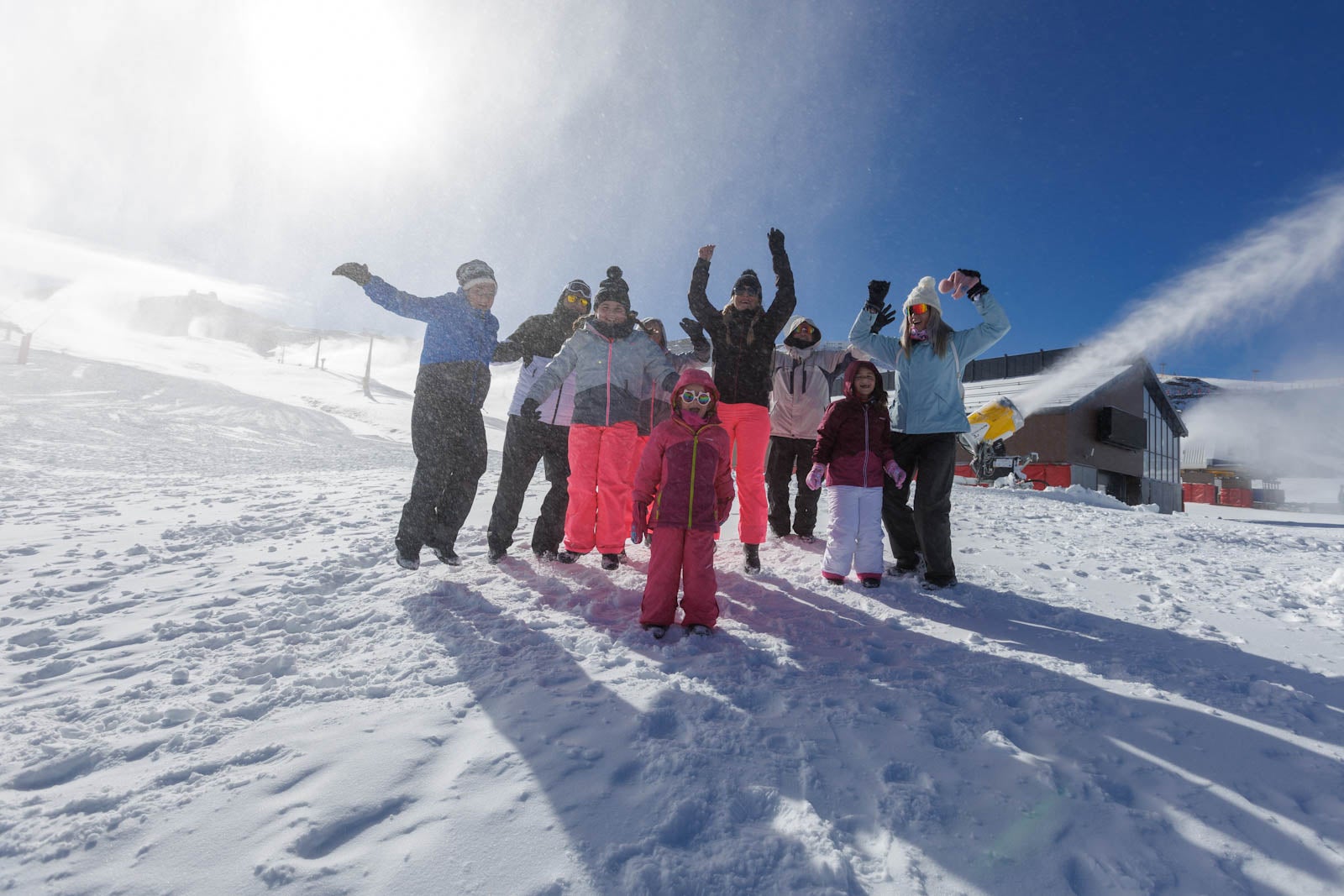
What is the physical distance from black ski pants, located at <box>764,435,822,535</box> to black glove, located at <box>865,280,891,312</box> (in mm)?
1300

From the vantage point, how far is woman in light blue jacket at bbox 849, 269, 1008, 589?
3.87 meters

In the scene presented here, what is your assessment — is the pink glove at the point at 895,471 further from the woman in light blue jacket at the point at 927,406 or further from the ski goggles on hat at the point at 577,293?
the ski goggles on hat at the point at 577,293

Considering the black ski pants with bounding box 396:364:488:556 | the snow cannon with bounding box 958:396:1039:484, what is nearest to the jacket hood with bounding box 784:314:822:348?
the black ski pants with bounding box 396:364:488:556

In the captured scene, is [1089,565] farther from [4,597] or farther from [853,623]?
[4,597]

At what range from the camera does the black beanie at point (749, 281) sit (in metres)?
4.63

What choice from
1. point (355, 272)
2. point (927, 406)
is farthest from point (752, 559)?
point (355, 272)

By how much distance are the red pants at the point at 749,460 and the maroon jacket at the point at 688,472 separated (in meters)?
1.05

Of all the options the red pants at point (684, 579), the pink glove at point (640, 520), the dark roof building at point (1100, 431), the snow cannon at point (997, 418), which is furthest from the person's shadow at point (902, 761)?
the dark roof building at point (1100, 431)

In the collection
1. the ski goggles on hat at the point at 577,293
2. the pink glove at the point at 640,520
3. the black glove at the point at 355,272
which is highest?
the ski goggles on hat at the point at 577,293

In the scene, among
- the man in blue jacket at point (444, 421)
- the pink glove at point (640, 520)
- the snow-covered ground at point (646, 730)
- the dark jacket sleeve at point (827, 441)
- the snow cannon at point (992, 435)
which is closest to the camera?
the snow-covered ground at point (646, 730)

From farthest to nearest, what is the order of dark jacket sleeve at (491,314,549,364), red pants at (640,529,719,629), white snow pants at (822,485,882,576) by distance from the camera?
dark jacket sleeve at (491,314,549,364) → white snow pants at (822,485,882,576) → red pants at (640,529,719,629)

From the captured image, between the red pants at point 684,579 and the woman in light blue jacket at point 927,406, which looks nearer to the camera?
the red pants at point 684,579

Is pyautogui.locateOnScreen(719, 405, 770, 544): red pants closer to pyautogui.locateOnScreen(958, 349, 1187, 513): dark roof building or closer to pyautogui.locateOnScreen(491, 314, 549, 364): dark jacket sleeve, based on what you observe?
pyautogui.locateOnScreen(491, 314, 549, 364): dark jacket sleeve

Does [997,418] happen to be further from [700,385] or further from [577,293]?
[700,385]
